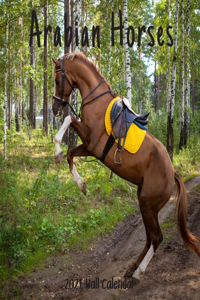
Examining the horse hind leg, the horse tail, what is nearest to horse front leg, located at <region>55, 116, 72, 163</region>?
the horse hind leg

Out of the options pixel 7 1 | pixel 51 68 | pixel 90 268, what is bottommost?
pixel 90 268

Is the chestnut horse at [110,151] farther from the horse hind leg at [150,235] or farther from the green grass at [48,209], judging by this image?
the green grass at [48,209]

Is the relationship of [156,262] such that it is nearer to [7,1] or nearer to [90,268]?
[90,268]

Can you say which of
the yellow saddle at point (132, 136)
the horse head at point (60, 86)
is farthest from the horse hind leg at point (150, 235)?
the horse head at point (60, 86)

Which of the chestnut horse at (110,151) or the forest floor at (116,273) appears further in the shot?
the chestnut horse at (110,151)

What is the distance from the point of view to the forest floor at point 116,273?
401 centimetres

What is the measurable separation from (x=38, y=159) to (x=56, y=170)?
1435 mm

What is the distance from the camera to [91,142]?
163 inches

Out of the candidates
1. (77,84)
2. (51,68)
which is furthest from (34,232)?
(51,68)

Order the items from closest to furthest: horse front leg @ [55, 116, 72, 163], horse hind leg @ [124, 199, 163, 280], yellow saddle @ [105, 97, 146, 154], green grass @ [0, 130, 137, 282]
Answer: horse front leg @ [55, 116, 72, 163]
yellow saddle @ [105, 97, 146, 154]
horse hind leg @ [124, 199, 163, 280]
green grass @ [0, 130, 137, 282]

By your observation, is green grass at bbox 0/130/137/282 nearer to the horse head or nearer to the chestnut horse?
the chestnut horse

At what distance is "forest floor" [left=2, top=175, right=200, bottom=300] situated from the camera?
4.01m

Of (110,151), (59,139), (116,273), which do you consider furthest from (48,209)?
(110,151)

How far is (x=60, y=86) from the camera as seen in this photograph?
14.3 ft
